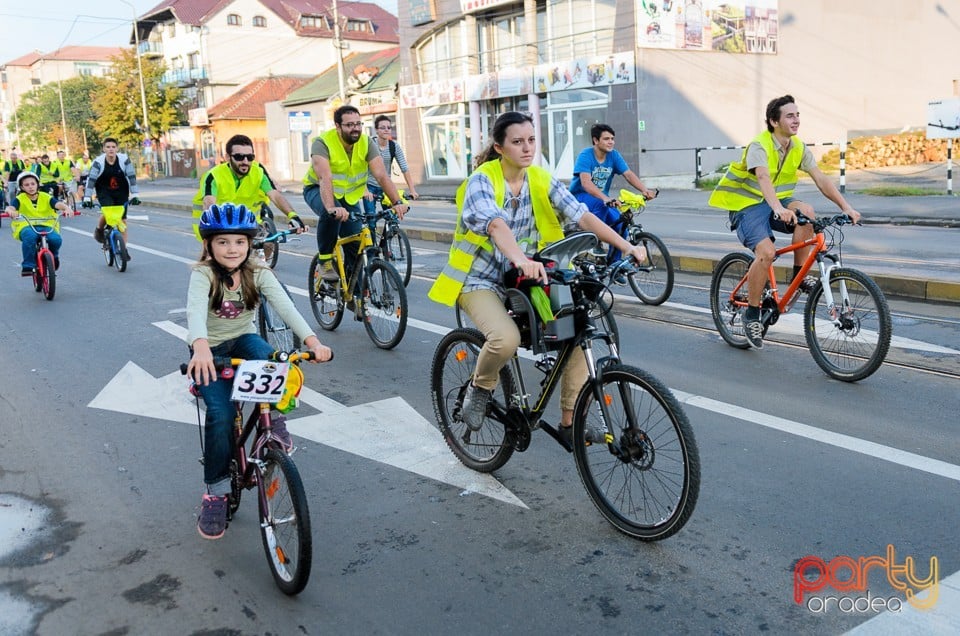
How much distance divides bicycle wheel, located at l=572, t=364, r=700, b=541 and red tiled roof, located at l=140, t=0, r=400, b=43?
207ft

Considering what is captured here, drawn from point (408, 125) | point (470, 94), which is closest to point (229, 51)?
point (408, 125)

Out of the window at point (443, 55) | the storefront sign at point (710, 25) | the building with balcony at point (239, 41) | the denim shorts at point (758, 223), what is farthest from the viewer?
the building with balcony at point (239, 41)

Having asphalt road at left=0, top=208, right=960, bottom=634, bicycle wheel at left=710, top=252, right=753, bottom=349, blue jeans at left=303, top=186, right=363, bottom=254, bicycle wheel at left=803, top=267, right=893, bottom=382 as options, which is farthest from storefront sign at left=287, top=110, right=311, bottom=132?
bicycle wheel at left=803, top=267, right=893, bottom=382

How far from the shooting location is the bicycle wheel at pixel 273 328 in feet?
24.0

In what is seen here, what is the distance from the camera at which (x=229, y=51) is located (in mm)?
65250

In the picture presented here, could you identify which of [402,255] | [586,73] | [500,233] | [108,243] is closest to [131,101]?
[586,73]

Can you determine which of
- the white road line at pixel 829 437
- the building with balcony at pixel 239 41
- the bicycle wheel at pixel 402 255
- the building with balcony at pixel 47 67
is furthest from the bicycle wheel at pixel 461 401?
the building with balcony at pixel 47 67

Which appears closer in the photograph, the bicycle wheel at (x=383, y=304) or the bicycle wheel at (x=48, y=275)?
the bicycle wheel at (x=383, y=304)

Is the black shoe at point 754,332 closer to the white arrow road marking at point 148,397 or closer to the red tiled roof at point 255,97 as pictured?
the white arrow road marking at point 148,397

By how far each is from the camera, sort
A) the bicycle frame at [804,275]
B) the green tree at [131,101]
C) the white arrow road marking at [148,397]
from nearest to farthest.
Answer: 1. the white arrow road marking at [148,397]
2. the bicycle frame at [804,275]
3. the green tree at [131,101]

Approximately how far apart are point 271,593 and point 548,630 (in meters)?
1.12

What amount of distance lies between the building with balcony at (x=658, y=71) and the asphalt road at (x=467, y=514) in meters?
23.2

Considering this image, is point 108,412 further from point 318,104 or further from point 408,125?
point 318,104

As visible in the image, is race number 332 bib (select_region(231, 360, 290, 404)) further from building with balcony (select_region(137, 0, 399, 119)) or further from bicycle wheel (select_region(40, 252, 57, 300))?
building with balcony (select_region(137, 0, 399, 119))
